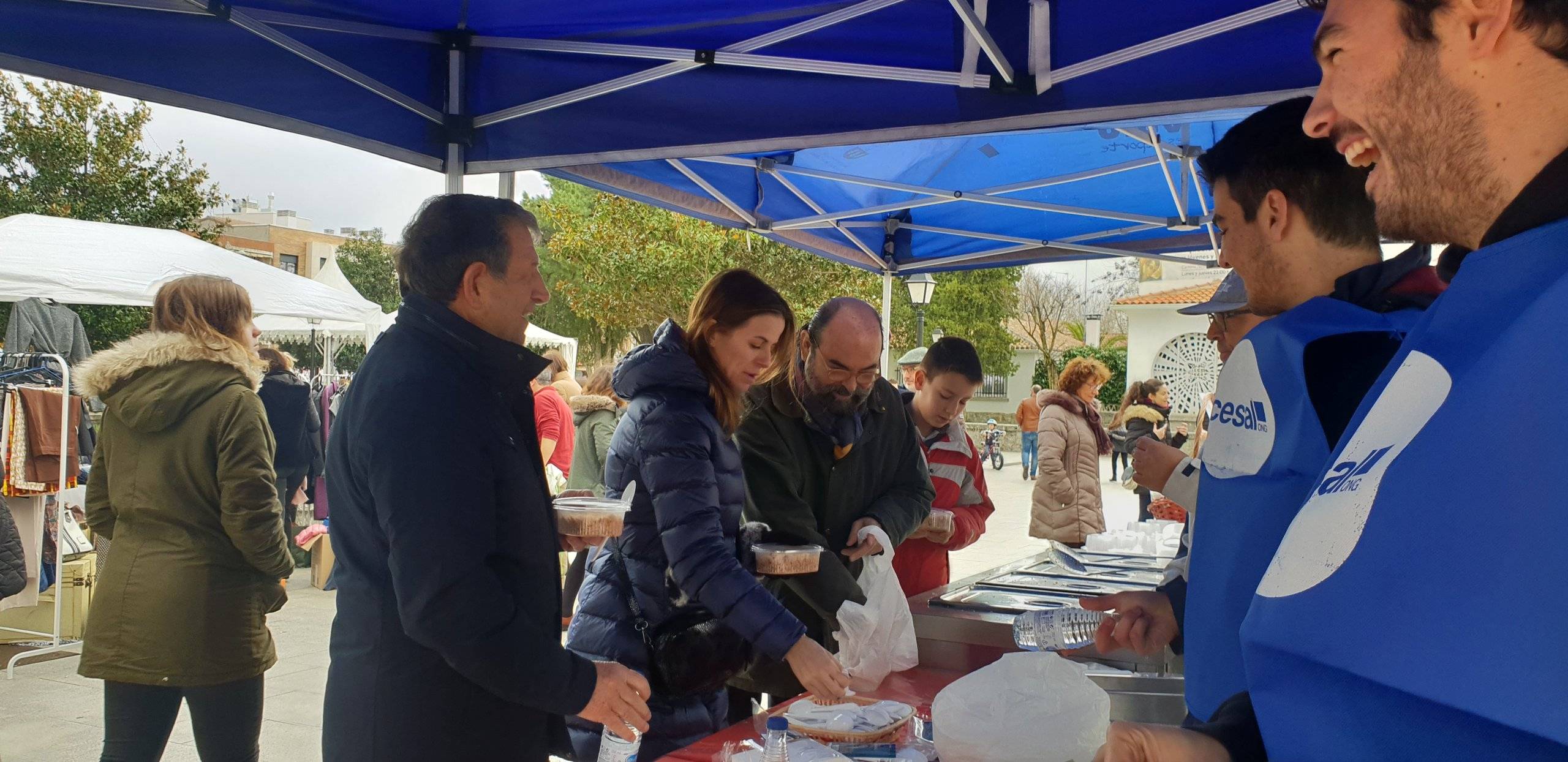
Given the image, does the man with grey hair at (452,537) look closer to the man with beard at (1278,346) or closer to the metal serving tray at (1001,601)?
the man with beard at (1278,346)

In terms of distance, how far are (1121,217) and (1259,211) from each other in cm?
459

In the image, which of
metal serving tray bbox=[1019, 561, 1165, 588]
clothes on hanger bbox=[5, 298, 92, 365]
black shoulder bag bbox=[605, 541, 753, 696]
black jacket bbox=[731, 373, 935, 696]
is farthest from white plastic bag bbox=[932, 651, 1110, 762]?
clothes on hanger bbox=[5, 298, 92, 365]

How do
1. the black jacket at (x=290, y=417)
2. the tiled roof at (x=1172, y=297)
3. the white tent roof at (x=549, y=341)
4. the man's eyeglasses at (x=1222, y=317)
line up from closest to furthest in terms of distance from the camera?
the man's eyeglasses at (x=1222, y=317), the black jacket at (x=290, y=417), the white tent roof at (x=549, y=341), the tiled roof at (x=1172, y=297)

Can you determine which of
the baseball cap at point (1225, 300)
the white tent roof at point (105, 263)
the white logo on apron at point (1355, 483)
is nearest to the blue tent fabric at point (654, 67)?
the baseball cap at point (1225, 300)

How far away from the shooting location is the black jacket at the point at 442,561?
5.71 ft

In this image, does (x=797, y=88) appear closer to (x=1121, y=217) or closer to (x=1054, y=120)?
(x=1054, y=120)

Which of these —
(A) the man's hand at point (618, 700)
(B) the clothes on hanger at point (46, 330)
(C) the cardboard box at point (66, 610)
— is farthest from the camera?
(B) the clothes on hanger at point (46, 330)

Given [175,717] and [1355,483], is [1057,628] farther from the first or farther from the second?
[175,717]

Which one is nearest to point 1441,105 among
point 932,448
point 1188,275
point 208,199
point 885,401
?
point 885,401

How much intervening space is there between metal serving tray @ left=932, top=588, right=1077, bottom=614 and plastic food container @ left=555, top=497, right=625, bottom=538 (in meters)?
1.37

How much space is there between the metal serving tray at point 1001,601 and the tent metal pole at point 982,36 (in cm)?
149

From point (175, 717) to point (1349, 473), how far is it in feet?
11.2

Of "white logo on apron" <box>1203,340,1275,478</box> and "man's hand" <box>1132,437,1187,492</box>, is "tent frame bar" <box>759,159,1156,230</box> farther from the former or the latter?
"white logo on apron" <box>1203,340,1275,478</box>

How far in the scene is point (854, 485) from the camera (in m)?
3.23
